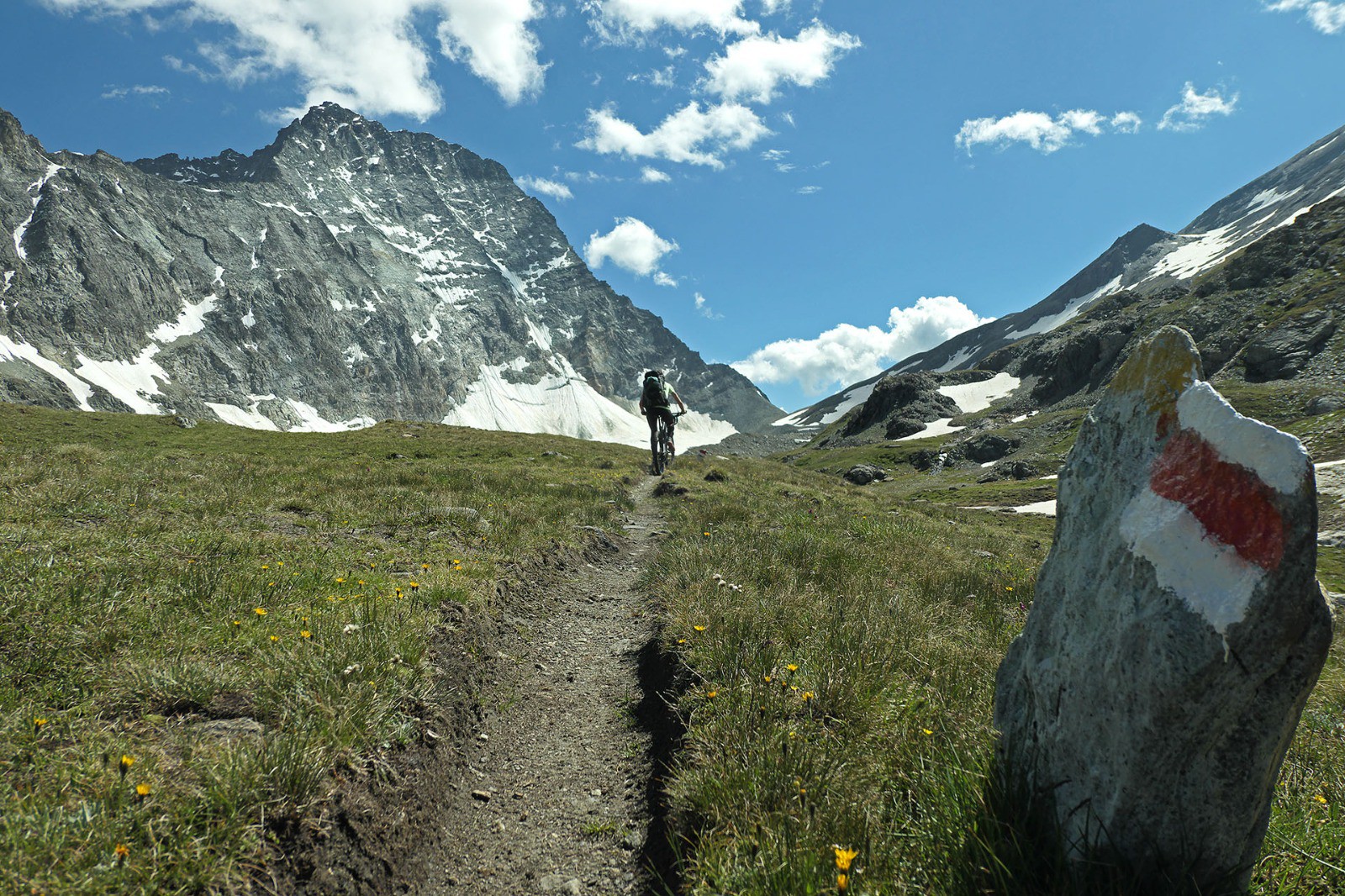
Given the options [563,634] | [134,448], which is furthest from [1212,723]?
[134,448]

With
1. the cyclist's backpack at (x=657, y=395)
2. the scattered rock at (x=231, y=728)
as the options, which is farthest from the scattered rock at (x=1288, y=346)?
the scattered rock at (x=231, y=728)

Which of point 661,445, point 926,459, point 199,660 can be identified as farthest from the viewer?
point 926,459

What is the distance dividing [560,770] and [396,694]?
1.59 meters

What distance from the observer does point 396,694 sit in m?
4.96

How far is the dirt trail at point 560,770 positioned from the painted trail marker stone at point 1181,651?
2661mm

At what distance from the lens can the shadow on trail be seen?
3.92 m

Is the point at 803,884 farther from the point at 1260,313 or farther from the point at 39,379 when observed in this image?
the point at 39,379

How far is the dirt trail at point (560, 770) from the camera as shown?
4.23m

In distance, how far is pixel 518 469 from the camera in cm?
2355

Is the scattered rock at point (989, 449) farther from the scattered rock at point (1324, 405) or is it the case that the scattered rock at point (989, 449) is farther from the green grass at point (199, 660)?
the green grass at point (199, 660)

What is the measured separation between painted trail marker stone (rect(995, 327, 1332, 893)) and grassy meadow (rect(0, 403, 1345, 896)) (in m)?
0.47

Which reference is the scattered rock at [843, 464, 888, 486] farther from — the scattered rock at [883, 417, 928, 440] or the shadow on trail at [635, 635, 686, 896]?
the shadow on trail at [635, 635, 686, 896]

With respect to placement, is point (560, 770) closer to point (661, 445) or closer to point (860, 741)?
point (860, 741)

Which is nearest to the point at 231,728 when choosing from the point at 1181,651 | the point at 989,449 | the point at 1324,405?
the point at 1181,651
